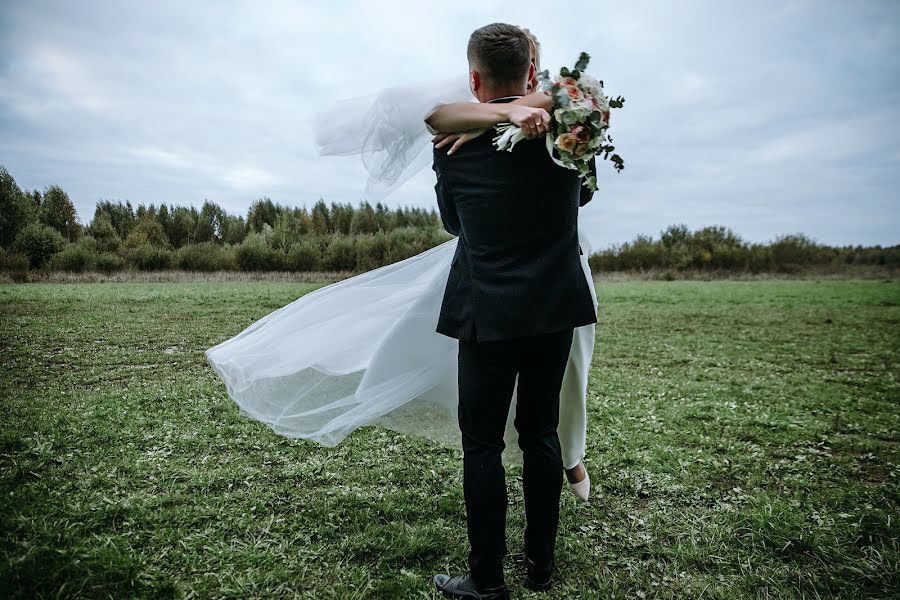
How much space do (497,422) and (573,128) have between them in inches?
55.1

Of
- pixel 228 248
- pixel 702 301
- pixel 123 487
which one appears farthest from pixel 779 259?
pixel 123 487

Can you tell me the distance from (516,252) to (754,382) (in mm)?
7610

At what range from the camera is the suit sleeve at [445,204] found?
107 inches

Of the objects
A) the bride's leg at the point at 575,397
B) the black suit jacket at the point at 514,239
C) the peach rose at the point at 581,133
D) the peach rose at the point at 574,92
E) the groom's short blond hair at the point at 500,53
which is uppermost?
the groom's short blond hair at the point at 500,53

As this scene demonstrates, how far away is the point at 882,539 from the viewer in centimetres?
356

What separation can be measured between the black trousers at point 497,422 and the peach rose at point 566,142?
873 millimetres

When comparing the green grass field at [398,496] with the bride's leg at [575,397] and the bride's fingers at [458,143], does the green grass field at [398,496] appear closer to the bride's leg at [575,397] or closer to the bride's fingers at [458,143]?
the bride's leg at [575,397]

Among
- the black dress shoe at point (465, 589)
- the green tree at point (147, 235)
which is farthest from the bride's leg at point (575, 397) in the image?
the green tree at point (147, 235)

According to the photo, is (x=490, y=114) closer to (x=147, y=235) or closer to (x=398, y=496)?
(x=398, y=496)

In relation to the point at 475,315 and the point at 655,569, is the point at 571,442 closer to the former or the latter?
the point at 655,569

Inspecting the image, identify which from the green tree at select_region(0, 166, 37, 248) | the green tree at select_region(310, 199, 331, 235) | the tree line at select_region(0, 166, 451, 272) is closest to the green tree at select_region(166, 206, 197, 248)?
the tree line at select_region(0, 166, 451, 272)

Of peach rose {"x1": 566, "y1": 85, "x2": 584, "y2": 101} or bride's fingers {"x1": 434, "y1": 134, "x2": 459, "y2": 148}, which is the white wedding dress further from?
peach rose {"x1": 566, "y1": 85, "x2": 584, "y2": 101}

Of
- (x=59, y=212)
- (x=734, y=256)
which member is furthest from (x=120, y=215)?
(x=734, y=256)

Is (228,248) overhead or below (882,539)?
overhead
